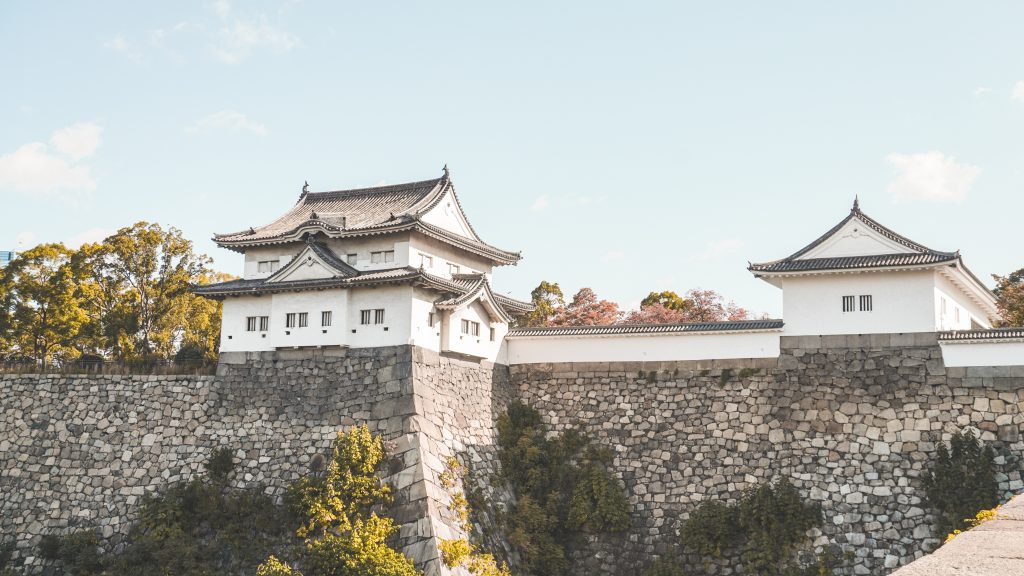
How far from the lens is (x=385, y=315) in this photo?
Answer: 24.4m

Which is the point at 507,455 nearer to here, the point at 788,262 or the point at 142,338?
the point at 788,262

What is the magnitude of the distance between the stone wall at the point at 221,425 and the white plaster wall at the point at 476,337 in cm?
40

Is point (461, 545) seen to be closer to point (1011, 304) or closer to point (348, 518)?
point (348, 518)

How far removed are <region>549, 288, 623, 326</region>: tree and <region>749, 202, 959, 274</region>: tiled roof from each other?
14131 millimetres

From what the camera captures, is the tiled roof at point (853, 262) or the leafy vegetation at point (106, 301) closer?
the tiled roof at point (853, 262)

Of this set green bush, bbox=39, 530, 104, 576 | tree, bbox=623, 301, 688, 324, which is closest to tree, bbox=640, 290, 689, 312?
tree, bbox=623, 301, 688, 324

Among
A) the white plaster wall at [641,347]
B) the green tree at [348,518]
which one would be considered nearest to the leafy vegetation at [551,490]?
the white plaster wall at [641,347]

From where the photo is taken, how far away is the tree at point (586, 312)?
37.4m

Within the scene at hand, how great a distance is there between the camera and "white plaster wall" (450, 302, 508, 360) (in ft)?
82.7

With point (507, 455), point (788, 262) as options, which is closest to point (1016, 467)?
point (788, 262)

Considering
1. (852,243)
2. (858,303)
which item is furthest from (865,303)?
(852,243)

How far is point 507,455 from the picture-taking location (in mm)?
25156

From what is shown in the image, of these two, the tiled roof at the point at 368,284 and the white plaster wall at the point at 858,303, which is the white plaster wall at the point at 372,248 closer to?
the tiled roof at the point at 368,284

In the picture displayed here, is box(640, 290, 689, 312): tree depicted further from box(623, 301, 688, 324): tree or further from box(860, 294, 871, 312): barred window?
box(860, 294, 871, 312): barred window
